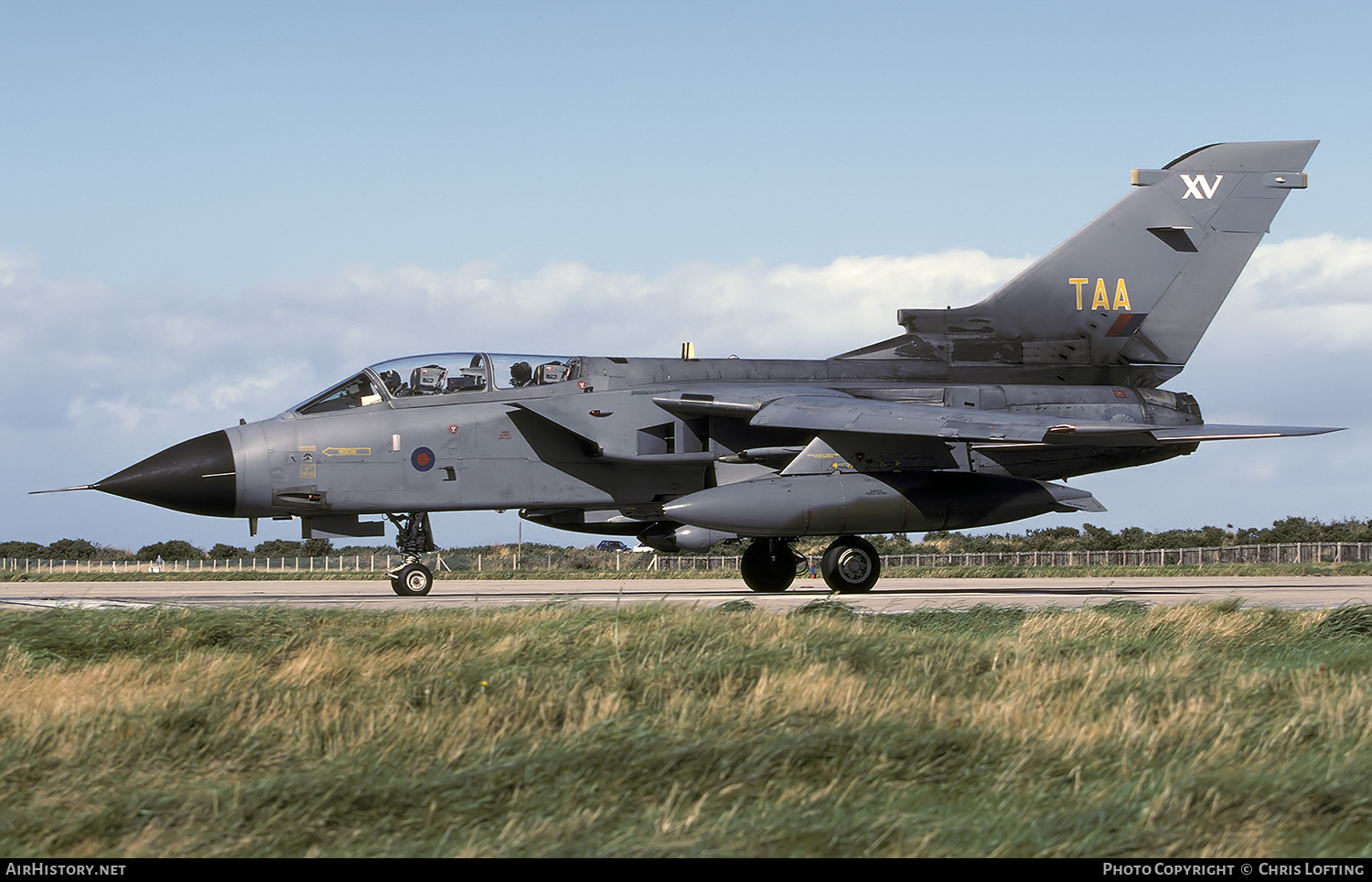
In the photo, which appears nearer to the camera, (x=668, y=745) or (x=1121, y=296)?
(x=668, y=745)

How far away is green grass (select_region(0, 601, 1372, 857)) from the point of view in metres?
4.16

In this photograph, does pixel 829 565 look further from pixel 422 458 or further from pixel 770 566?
pixel 422 458

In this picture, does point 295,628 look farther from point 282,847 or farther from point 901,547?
point 901,547

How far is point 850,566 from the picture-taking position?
1686 centimetres

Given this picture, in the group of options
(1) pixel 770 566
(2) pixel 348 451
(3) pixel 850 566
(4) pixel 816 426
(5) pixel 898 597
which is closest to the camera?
(4) pixel 816 426

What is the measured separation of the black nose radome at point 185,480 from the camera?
15477 millimetres

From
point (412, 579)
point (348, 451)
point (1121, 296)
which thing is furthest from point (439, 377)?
point (1121, 296)

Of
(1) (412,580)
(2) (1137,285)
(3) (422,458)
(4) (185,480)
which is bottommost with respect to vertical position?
(1) (412,580)

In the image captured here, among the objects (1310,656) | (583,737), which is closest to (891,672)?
(583,737)

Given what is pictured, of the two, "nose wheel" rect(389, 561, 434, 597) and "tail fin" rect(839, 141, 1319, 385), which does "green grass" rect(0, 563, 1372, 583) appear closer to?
"tail fin" rect(839, 141, 1319, 385)

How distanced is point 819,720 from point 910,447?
11.3m

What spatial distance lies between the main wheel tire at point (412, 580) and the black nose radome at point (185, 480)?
284cm

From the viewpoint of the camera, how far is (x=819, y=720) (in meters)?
5.66

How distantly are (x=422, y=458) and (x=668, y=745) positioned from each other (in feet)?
39.1
